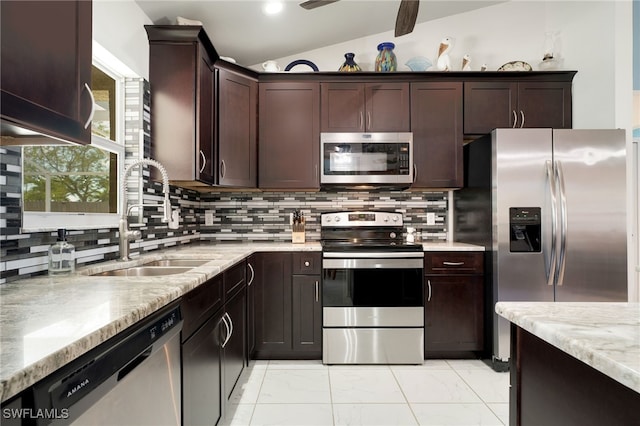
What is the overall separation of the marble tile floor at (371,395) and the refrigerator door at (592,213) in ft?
2.96

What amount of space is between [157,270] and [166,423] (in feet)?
2.93

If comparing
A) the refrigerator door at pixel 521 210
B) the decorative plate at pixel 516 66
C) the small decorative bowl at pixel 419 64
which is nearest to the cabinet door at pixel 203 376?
the refrigerator door at pixel 521 210

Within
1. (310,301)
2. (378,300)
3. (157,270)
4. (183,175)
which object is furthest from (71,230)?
(378,300)

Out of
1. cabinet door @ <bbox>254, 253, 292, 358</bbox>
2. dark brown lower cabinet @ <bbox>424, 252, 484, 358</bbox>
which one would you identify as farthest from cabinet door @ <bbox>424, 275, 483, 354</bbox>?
cabinet door @ <bbox>254, 253, 292, 358</bbox>

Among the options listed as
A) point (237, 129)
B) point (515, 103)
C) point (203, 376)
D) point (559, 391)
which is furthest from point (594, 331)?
point (515, 103)

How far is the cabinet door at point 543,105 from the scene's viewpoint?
283 centimetres

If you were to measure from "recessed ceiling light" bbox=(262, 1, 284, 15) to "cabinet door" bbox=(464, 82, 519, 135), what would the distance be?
162 centimetres

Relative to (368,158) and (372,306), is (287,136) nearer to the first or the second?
(368,158)

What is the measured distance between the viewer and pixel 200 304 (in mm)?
1401

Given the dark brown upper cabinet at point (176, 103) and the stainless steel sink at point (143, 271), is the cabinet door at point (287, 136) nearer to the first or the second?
the dark brown upper cabinet at point (176, 103)

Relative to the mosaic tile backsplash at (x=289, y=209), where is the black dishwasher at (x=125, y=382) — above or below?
below

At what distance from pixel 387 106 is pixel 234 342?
216 centimetres

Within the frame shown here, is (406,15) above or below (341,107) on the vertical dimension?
above

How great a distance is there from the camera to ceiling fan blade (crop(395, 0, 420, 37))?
164cm
